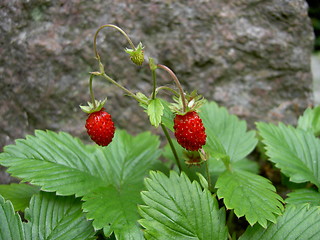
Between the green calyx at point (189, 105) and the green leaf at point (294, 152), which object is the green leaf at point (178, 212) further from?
the green leaf at point (294, 152)

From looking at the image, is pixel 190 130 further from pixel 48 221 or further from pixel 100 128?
pixel 48 221

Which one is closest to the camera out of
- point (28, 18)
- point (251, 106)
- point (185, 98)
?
point (185, 98)

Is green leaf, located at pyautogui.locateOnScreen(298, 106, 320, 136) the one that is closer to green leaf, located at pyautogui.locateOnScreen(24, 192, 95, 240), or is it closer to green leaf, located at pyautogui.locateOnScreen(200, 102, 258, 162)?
green leaf, located at pyautogui.locateOnScreen(200, 102, 258, 162)

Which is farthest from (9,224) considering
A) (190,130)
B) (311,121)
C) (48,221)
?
(311,121)

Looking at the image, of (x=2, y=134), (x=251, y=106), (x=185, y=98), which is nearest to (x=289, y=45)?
(x=251, y=106)

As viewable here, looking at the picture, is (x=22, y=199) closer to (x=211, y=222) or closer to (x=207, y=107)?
(x=211, y=222)
